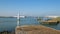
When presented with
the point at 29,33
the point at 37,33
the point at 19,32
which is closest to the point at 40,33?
the point at 37,33

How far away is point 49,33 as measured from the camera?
6707 millimetres

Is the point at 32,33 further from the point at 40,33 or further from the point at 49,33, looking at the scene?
the point at 49,33

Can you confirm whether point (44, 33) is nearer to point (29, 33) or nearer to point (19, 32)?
point (29, 33)

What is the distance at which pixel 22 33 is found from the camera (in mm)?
6750

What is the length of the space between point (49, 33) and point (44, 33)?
0.86ft

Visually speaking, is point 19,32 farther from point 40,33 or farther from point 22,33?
point 40,33

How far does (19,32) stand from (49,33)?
155 centimetres

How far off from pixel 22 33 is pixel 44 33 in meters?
1.12

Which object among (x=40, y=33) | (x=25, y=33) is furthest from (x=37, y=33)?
(x=25, y=33)

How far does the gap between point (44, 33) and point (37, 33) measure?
36 cm

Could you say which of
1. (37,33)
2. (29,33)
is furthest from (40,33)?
(29,33)

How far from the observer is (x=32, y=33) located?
6602 mm

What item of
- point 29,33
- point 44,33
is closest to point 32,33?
point 29,33

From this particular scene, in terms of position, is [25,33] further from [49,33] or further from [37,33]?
[49,33]
